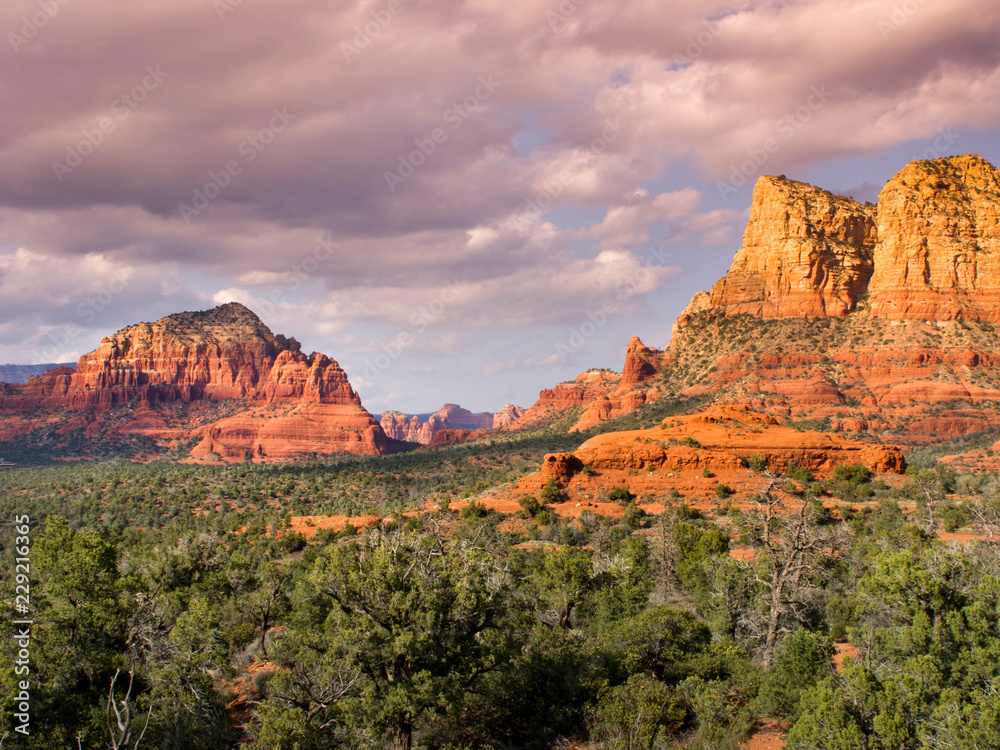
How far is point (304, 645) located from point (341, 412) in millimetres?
149967

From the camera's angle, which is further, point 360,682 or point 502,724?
point 502,724

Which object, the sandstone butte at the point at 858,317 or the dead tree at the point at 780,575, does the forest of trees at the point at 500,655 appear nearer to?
the dead tree at the point at 780,575

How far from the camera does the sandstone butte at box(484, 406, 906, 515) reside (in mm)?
51594

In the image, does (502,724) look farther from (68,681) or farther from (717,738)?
(68,681)

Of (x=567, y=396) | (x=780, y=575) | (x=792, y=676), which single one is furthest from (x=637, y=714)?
(x=567, y=396)

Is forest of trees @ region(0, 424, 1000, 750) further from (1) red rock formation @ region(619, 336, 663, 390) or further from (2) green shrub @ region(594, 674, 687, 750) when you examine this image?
(1) red rock formation @ region(619, 336, 663, 390)

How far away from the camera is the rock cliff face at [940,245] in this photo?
9412cm

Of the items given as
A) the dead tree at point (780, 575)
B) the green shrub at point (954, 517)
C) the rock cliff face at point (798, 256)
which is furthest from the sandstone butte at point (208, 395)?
the dead tree at point (780, 575)

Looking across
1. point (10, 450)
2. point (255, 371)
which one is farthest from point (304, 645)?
point (255, 371)

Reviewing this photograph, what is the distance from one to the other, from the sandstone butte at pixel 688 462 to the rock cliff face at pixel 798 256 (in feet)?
176

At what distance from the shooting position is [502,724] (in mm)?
18328

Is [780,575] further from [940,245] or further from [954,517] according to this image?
[940,245]

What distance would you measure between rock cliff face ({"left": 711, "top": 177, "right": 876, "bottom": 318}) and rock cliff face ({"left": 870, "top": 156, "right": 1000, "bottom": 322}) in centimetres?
403

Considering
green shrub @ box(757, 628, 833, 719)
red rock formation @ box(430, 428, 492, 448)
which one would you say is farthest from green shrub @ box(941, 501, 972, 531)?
red rock formation @ box(430, 428, 492, 448)
